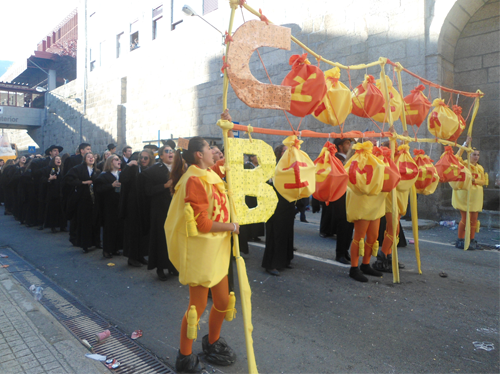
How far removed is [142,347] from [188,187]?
163cm

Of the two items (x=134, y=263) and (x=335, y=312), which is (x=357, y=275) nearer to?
(x=335, y=312)

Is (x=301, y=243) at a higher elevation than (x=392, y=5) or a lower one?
lower

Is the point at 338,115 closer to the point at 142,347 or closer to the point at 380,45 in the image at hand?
the point at 142,347

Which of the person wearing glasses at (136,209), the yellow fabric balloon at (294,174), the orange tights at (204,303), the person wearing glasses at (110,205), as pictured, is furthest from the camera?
the person wearing glasses at (110,205)

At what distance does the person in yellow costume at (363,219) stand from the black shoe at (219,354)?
2.45 meters

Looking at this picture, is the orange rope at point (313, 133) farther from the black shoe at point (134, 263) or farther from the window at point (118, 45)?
the window at point (118, 45)

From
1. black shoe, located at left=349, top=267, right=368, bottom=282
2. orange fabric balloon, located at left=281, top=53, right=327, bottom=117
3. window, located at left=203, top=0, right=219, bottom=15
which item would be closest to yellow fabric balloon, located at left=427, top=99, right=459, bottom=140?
black shoe, located at left=349, top=267, right=368, bottom=282

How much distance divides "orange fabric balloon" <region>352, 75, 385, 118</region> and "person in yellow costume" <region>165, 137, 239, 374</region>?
2.79 meters

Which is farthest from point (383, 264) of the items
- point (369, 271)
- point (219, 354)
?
point (219, 354)

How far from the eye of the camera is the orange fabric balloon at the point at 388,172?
14.3 ft

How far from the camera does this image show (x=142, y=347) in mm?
3256

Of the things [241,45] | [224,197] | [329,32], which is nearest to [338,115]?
[241,45]

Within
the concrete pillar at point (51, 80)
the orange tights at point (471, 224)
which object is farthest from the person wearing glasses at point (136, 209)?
the concrete pillar at point (51, 80)

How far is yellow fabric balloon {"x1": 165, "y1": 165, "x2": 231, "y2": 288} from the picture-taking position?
260 centimetres
